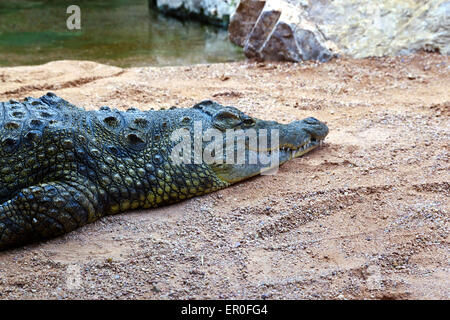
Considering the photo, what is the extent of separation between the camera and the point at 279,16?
25.0 feet

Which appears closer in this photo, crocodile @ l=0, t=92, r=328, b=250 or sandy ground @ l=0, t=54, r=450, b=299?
sandy ground @ l=0, t=54, r=450, b=299

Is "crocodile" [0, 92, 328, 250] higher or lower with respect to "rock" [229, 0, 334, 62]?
lower

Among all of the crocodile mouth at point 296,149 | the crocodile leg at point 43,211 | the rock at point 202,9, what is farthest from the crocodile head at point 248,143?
the rock at point 202,9

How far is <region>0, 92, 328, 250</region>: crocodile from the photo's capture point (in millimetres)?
3043

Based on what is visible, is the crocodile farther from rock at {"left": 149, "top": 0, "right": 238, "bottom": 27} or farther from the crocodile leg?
rock at {"left": 149, "top": 0, "right": 238, "bottom": 27}

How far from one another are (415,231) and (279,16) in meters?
5.36

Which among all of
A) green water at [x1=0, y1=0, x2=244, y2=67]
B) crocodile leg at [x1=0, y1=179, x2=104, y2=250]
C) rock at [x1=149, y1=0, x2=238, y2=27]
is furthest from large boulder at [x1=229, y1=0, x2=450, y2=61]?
crocodile leg at [x1=0, y1=179, x2=104, y2=250]

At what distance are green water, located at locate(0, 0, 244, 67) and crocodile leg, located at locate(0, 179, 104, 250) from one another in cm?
575

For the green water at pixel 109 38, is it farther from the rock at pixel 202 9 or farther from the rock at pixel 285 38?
the rock at pixel 285 38

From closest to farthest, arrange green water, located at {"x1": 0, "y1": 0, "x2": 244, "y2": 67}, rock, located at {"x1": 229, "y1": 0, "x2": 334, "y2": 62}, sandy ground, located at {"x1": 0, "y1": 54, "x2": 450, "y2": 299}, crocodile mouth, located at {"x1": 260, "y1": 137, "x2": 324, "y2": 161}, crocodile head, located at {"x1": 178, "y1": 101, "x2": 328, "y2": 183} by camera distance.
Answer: sandy ground, located at {"x1": 0, "y1": 54, "x2": 450, "y2": 299} < crocodile head, located at {"x1": 178, "y1": 101, "x2": 328, "y2": 183} < crocodile mouth, located at {"x1": 260, "y1": 137, "x2": 324, "y2": 161} < rock, located at {"x1": 229, "y1": 0, "x2": 334, "y2": 62} < green water, located at {"x1": 0, "y1": 0, "x2": 244, "y2": 67}

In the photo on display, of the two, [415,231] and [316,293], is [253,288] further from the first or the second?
[415,231]

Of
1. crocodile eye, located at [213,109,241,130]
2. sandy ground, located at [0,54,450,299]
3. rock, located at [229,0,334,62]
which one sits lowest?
sandy ground, located at [0,54,450,299]

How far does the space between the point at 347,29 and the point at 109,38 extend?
19.0ft

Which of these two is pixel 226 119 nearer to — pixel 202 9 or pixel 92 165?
pixel 92 165
